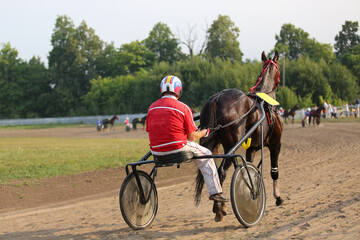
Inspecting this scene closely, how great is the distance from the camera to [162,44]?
274 ft

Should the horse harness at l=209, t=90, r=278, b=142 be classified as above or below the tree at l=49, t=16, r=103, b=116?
below

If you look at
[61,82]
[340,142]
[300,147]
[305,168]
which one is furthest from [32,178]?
[61,82]

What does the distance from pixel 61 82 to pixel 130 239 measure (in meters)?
80.0

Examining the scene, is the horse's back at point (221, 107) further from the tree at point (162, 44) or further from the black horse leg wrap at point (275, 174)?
the tree at point (162, 44)

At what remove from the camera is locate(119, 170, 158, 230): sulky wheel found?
561 centimetres

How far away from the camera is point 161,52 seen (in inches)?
3310

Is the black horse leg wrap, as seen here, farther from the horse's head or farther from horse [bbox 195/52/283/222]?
the horse's head

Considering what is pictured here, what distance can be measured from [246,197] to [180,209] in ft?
6.30

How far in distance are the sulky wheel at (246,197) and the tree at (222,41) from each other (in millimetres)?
71663

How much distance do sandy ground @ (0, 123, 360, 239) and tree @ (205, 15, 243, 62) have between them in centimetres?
6565

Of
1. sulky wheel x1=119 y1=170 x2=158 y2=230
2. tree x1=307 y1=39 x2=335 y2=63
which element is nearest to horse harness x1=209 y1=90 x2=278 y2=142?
sulky wheel x1=119 y1=170 x2=158 y2=230

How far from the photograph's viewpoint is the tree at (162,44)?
8338 cm

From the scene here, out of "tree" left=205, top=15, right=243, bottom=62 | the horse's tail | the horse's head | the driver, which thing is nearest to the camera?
the driver

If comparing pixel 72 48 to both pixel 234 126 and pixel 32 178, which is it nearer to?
→ pixel 32 178
